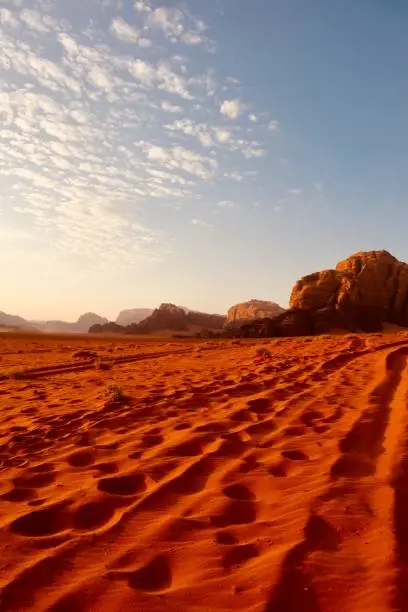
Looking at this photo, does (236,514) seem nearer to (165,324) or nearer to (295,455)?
(295,455)

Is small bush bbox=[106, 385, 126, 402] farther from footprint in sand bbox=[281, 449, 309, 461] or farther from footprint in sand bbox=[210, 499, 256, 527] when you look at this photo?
footprint in sand bbox=[210, 499, 256, 527]

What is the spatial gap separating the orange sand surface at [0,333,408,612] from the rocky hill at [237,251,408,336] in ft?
78.1

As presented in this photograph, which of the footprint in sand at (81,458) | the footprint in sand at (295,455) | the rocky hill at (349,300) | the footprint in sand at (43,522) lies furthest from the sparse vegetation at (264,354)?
the rocky hill at (349,300)

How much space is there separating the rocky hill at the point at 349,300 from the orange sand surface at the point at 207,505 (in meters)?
23.8

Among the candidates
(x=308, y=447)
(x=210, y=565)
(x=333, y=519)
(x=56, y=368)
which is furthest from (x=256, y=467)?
(x=56, y=368)

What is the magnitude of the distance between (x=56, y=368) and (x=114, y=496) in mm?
9063

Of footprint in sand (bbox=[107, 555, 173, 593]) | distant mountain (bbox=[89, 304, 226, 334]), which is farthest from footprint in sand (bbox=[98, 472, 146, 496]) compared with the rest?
distant mountain (bbox=[89, 304, 226, 334])

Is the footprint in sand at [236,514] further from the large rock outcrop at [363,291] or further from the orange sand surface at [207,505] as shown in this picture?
the large rock outcrop at [363,291]

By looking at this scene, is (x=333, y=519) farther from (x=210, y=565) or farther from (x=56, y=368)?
(x=56, y=368)

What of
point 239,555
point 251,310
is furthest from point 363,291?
point 251,310

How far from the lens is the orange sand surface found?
6.54 feet

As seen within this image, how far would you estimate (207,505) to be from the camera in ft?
9.41

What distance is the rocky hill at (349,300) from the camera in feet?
96.6

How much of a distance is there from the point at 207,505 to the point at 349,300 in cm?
3095
